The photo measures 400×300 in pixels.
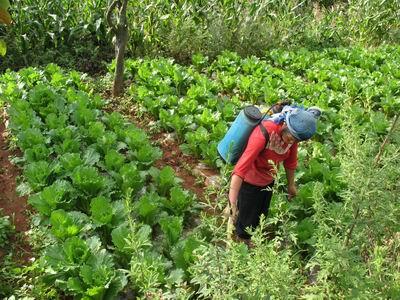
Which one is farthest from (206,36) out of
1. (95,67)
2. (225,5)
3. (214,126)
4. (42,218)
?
(42,218)

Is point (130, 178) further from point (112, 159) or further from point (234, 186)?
point (234, 186)

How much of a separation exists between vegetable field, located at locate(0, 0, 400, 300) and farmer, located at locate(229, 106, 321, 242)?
0.58 ft

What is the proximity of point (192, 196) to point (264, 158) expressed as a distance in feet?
4.11

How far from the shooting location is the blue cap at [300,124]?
3.11 meters

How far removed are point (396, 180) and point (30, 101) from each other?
15.4 feet

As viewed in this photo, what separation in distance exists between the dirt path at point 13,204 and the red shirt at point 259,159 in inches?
78.4

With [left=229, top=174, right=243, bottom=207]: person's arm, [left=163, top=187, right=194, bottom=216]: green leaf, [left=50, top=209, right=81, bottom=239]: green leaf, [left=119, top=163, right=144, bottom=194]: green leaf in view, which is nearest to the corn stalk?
[left=119, top=163, right=144, bottom=194]: green leaf

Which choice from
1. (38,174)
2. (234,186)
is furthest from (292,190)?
(38,174)

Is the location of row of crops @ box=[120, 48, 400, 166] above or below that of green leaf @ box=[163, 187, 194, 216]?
above

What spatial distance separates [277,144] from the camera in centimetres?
342

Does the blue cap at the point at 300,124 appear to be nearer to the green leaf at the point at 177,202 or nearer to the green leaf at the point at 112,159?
the green leaf at the point at 177,202

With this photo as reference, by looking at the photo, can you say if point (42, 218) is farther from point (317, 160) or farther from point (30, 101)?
point (317, 160)

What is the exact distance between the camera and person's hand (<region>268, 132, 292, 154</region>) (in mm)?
3361

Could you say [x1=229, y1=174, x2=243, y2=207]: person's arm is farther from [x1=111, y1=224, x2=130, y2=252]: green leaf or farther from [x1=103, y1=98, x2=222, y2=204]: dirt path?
[x1=103, y1=98, x2=222, y2=204]: dirt path
